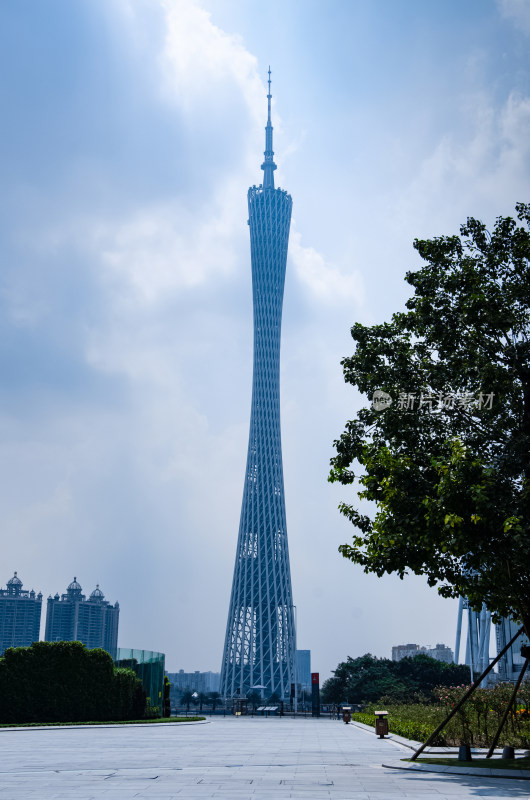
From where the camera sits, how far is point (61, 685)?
40781 millimetres

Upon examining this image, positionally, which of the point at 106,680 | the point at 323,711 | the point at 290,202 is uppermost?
the point at 290,202

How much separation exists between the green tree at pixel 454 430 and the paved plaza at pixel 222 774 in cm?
407

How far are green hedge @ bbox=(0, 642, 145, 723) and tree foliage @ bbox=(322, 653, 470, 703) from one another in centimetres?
4201

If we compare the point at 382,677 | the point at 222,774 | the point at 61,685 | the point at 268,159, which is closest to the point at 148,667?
the point at 61,685

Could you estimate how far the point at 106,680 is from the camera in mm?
41875

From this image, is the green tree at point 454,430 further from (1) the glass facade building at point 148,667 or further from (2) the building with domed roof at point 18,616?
(2) the building with domed roof at point 18,616

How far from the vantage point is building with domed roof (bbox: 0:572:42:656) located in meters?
134

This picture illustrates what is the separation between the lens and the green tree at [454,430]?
14.5 m

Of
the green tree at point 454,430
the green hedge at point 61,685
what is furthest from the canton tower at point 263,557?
the green tree at point 454,430

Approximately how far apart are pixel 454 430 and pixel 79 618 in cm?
13807

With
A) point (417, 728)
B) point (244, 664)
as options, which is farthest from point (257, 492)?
point (417, 728)

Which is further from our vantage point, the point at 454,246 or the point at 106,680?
the point at 106,680

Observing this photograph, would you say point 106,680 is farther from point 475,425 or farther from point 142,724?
point 475,425

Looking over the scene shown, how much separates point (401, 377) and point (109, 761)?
1115 centimetres
